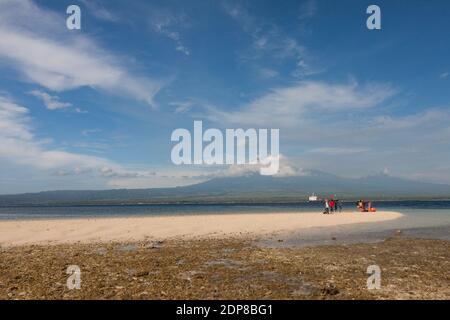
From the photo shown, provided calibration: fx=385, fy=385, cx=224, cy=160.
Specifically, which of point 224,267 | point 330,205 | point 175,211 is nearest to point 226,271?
point 224,267

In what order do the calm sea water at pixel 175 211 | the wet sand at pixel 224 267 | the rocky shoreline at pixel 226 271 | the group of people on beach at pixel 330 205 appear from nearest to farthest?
1. the rocky shoreline at pixel 226 271
2. the wet sand at pixel 224 267
3. the group of people on beach at pixel 330 205
4. the calm sea water at pixel 175 211

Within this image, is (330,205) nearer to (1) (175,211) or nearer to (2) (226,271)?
(1) (175,211)

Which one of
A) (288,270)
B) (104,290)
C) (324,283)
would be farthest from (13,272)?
(324,283)

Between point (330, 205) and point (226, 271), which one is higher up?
point (330, 205)

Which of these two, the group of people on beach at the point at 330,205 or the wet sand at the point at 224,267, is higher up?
the group of people on beach at the point at 330,205

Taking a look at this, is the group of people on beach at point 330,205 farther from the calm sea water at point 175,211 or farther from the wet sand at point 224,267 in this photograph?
the wet sand at point 224,267

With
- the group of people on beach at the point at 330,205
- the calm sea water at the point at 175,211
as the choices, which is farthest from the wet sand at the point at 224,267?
the calm sea water at the point at 175,211

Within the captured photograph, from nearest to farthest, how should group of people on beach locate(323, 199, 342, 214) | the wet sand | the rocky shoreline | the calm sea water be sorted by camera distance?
1. the rocky shoreline
2. the wet sand
3. group of people on beach locate(323, 199, 342, 214)
4. the calm sea water

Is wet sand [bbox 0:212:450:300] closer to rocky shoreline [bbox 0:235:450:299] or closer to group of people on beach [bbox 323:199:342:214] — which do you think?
rocky shoreline [bbox 0:235:450:299]

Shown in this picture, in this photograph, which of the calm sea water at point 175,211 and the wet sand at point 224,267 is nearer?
the wet sand at point 224,267

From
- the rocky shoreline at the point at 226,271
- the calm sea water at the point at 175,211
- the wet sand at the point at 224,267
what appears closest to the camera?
the rocky shoreline at the point at 226,271

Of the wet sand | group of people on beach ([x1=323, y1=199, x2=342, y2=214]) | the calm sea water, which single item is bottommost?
the calm sea water

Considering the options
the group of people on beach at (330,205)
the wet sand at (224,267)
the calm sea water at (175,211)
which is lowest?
the calm sea water at (175,211)

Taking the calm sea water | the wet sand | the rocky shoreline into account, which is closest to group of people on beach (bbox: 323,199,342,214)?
the calm sea water
